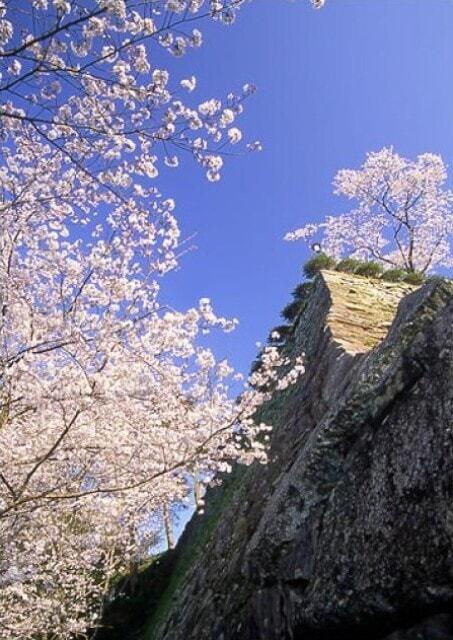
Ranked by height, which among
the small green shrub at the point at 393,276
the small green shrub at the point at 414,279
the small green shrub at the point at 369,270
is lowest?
the small green shrub at the point at 414,279

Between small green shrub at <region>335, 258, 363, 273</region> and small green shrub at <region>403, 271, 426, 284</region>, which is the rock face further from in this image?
small green shrub at <region>403, 271, 426, 284</region>

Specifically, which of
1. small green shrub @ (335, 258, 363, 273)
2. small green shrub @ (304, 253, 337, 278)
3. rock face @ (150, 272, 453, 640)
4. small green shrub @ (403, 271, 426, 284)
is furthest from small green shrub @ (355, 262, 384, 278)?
rock face @ (150, 272, 453, 640)

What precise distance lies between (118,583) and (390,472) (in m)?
15.5

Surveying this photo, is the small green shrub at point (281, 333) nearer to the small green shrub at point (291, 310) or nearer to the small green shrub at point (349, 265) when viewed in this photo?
the small green shrub at point (291, 310)

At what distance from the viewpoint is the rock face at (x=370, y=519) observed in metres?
3.18

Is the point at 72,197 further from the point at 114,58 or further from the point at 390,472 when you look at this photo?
the point at 390,472

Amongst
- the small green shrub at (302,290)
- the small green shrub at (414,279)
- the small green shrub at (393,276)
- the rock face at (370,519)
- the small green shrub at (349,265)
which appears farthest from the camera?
the small green shrub at (302,290)

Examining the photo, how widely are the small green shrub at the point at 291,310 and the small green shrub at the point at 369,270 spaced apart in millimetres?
2299

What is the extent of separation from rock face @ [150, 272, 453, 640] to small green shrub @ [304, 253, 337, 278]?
8405mm

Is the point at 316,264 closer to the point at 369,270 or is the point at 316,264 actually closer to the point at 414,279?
the point at 369,270

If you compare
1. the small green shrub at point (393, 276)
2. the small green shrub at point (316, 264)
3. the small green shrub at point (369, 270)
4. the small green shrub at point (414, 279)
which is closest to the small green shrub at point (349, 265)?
the small green shrub at point (369, 270)

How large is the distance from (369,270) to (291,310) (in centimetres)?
294

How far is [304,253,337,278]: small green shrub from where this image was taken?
14508 mm

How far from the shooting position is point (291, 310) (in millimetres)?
14875
